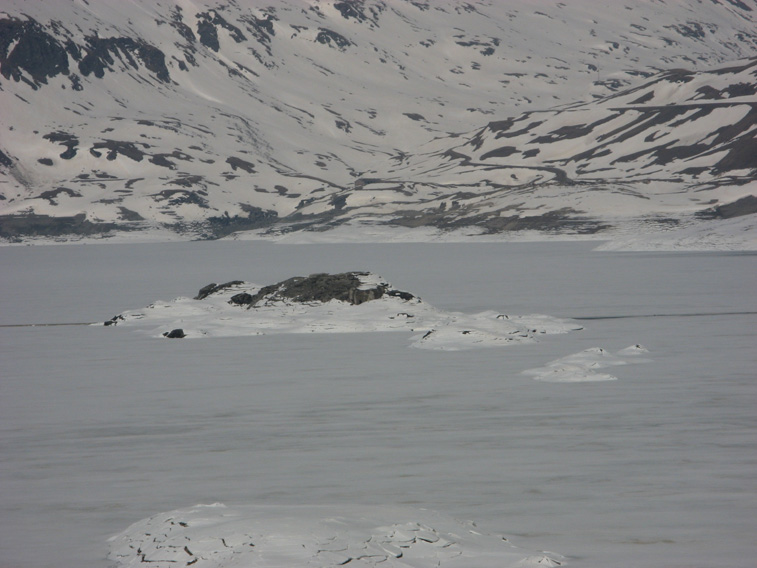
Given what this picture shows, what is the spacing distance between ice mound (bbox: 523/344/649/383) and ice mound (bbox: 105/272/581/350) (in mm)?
4465

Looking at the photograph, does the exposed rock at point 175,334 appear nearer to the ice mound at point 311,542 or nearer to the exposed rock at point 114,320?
the exposed rock at point 114,320

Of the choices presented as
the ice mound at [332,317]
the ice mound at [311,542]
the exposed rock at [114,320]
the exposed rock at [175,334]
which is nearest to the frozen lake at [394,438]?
the ice mound at [311,542]

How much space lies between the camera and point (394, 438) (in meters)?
18.0

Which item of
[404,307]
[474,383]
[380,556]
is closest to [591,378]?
[474,383]

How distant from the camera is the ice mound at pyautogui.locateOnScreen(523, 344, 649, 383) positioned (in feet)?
81.3

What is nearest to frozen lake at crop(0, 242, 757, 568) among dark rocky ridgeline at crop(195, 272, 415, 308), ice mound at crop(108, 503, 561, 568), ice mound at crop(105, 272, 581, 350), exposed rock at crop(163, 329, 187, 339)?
ice mound at crop(108, 503, 561, 568)

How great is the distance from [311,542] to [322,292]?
107ft

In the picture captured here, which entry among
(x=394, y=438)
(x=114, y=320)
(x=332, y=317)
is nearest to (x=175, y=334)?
(x=332, y=317)

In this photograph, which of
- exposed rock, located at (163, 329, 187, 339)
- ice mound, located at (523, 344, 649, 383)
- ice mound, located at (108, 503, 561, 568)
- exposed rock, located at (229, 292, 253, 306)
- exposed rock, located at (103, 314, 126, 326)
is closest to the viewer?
ice mound, located at (108, 503, 561, 568)

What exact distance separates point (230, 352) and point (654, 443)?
17559 mm

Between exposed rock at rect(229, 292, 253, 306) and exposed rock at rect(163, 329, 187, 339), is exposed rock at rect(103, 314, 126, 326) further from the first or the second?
exposed rock at rect(163, 329, 187, 339)

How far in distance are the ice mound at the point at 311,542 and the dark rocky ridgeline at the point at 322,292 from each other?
99.5ft

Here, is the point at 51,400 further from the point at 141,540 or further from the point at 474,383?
the point at 141,540

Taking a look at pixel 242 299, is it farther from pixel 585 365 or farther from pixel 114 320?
pixel 585 365
